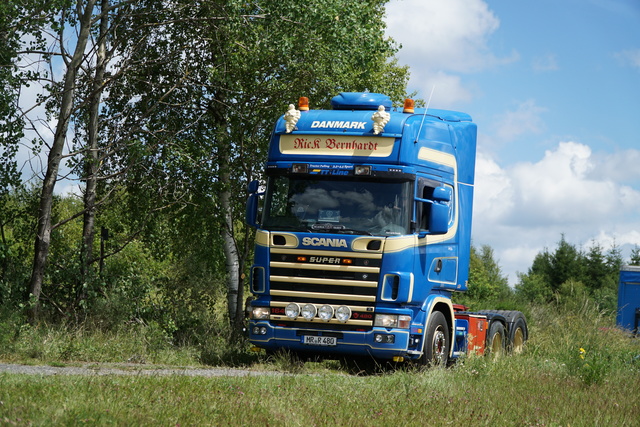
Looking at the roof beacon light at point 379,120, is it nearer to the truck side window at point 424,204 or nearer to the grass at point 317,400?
the truck side window at point 424,204

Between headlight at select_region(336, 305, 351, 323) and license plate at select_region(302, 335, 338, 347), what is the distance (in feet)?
1.08

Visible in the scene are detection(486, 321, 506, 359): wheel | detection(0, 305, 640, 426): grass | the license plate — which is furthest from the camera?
detection(486, 321, 506, 359): wheel

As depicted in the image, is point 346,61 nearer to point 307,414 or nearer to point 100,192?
point 100,192

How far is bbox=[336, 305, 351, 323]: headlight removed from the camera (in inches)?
524

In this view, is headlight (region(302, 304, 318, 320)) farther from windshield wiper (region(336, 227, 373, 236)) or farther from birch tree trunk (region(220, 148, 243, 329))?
birch tree trunk (region(220, 148, 243, 329))

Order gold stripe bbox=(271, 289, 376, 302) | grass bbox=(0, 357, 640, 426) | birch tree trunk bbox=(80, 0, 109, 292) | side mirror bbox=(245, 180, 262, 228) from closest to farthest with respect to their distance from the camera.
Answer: grass bbox=(0, 357, 640, 426) < gold stripe bbox=(271, 289, 376, 302) < side mirror bbox=(245, 180, 262, 228) < birch tree trunk bbox=(80, 0, 109, 292)

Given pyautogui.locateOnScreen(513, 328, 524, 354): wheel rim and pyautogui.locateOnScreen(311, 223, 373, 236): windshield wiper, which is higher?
pyautogui.locateOnScreen(311, 223, 373, 236): windshield wiper

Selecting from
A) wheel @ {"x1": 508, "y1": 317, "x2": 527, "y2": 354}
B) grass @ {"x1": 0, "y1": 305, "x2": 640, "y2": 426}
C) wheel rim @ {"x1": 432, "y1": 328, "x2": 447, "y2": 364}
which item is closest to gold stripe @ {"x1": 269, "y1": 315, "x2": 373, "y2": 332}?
grass @ {"x1": 0, "y1": 305, "x2": 640, "y2": 426}

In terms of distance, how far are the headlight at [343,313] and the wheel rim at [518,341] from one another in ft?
22.4

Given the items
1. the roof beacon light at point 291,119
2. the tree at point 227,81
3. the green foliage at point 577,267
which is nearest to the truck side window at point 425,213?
the roof beacon light at point 291,119

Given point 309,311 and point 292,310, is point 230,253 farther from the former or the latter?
point 309,311

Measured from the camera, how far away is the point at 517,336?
19172 millimetres

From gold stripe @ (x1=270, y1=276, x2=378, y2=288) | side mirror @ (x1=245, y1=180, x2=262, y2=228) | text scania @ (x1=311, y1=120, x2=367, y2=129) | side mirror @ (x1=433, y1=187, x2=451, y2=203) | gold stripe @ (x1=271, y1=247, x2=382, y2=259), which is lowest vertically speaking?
gold stripe @ (x1=270, y1=276, x2=378, y2=288)

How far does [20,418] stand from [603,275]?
58.7 m
